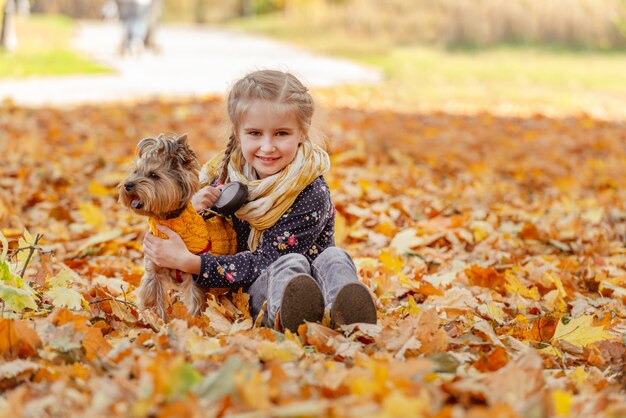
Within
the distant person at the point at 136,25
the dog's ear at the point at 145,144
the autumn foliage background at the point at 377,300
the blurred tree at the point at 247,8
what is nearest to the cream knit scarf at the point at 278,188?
the autumn foliage background at the point at 377,300

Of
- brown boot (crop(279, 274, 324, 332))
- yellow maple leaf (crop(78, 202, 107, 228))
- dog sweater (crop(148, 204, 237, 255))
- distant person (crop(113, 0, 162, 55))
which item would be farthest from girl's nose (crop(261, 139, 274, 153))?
distant person (crop(113, 0, 162, 55))

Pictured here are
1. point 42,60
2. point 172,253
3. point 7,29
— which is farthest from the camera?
point 7,29

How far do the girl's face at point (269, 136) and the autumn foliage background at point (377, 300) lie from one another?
0.32 meters

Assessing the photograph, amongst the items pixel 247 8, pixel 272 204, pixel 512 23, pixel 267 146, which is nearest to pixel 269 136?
pixel 267 146

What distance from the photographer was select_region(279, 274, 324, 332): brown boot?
10.3 ft

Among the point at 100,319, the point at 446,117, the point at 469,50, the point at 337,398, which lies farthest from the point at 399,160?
the point at 469,50

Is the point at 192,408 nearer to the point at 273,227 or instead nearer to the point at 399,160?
the point at 273,227

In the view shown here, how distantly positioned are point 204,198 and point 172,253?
0.30 metres

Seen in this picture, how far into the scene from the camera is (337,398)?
7.77ft

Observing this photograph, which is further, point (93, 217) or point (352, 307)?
point (93, 217)

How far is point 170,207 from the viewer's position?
334 cm

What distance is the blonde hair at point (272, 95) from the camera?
350 centimetres

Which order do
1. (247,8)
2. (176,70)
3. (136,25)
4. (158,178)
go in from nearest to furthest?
(158,178) < (176,70) < (136,25) < (247,8)

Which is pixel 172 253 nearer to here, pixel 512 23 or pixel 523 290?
pixel 523 290
